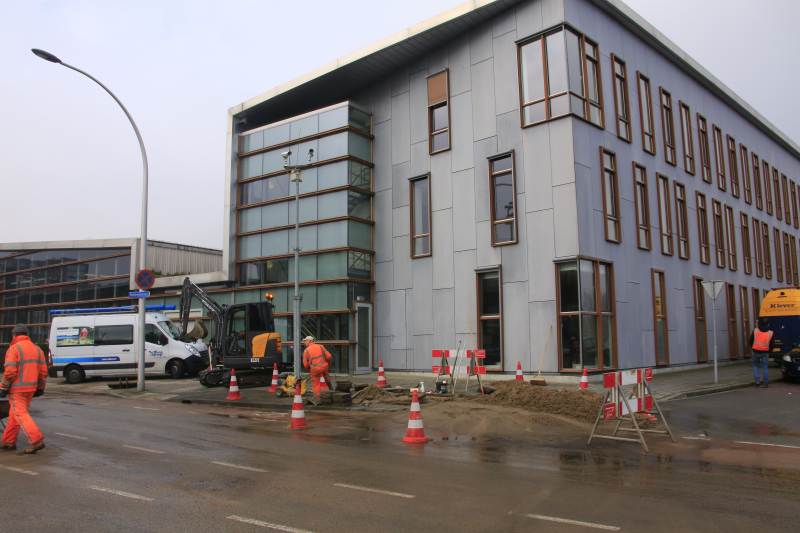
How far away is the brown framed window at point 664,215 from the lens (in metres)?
22.7

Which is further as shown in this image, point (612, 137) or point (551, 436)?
point (612, 137)

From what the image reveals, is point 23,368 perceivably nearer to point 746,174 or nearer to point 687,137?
point 687,137

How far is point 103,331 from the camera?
23.5 meters

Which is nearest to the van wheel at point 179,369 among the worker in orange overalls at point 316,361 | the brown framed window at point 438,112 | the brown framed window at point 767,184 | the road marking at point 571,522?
the worker in orange overalls at point 316,361

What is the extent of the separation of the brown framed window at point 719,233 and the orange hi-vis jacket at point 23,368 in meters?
27.2

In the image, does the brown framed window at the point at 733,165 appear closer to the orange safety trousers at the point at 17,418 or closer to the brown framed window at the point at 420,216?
the brown framed window at the point at 420,216

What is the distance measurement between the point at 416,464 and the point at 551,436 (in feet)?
10.3

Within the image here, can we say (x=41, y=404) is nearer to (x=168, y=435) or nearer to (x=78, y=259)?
(x=168, y=435)

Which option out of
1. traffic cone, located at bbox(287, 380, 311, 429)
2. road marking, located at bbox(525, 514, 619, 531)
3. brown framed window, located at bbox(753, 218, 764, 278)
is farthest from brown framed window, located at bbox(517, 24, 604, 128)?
brown framed window, located at bbox(753, 218, 764, 278)

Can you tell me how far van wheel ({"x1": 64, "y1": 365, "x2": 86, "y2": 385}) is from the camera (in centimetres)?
2345

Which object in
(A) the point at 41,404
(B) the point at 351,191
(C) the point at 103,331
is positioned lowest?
(A) the point at 41,404

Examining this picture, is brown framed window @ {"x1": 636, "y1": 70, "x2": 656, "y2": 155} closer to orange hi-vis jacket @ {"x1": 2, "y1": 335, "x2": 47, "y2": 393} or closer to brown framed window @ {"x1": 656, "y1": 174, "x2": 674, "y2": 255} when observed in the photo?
brown framed window @ {"x1": 656, "y1": 174, "x2": 674, "y2": 255}

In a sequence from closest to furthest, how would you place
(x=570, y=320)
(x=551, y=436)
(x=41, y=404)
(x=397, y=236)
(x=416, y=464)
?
(x=416, y=464)
(x=551, y=436)
(x=41, y=404)
(x=570, y=320)
(x=397, y=236)

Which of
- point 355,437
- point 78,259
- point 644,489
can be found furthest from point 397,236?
point 78,259
